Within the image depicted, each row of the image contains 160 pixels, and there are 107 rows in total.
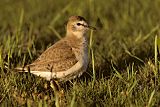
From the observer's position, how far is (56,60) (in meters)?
6.45

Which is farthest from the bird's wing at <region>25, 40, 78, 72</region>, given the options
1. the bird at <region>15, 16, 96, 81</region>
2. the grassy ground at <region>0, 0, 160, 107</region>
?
the grassy ground at <region>0, 0, 160, 107</region>

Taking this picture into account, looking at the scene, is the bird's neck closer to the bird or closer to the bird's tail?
the bird

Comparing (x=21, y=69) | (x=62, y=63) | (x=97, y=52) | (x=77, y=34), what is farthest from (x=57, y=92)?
(x=97, y=52)

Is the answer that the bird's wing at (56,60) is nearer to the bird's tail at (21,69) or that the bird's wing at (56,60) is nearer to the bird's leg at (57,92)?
the bird's tail at (21,69)

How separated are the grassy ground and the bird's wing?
7.0 inches

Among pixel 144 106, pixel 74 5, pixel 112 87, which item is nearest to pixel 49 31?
pixel 74 5

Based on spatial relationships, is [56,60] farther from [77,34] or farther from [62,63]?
[77,34]

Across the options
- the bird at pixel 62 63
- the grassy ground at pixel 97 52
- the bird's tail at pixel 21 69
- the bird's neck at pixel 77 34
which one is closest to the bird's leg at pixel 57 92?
the grassy ground at pixel 97 52

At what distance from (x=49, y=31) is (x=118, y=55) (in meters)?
2.40

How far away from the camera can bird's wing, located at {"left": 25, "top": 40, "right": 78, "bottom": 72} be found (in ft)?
20.9

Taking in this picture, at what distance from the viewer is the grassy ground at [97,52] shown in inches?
219

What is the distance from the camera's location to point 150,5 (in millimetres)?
10586

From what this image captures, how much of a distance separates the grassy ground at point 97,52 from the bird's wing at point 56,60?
18 cm

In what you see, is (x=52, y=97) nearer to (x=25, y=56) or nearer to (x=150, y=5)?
(x=25, y=56)
